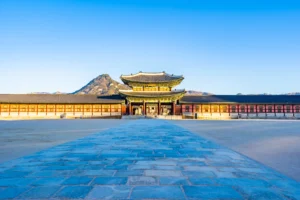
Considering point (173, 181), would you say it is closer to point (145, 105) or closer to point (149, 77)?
point (145, 105)

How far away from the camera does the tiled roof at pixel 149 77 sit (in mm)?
36875

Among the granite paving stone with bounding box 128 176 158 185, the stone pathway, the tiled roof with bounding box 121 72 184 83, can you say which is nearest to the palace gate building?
the tiled roof with bounding box 121 72 184 83

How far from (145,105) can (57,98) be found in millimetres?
16776

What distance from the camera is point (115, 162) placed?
385 cm

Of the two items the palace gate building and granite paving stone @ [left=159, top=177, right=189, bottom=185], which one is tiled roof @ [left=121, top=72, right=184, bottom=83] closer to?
the palace gate building

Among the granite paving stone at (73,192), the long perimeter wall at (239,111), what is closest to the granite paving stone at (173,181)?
the granite paving stone at (73,192)

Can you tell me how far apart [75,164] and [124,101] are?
105 ft

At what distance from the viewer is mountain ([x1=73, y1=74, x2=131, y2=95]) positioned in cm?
12788

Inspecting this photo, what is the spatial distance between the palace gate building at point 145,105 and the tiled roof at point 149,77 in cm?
19

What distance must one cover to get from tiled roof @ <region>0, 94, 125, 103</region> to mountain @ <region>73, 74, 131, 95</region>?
86816 millimetres

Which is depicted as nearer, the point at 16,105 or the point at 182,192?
the point at 182,192

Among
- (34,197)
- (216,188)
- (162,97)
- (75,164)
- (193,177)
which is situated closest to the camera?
(34,197)

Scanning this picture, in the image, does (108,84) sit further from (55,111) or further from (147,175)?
(147,175)

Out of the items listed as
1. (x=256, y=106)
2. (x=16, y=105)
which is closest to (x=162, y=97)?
(x=256, y=106)
